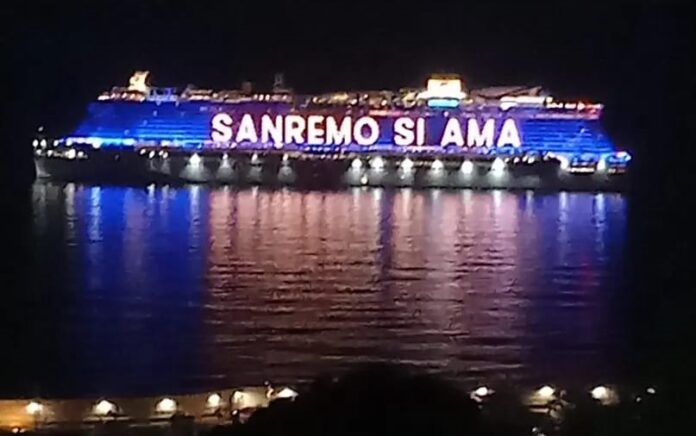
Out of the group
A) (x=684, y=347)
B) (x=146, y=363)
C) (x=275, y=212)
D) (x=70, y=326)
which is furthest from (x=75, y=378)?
(x=275, y=212)

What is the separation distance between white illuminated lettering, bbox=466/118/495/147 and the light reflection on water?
5638mm

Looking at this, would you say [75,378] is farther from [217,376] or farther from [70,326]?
[70,326]

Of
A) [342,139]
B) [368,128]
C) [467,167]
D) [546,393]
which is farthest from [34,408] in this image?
[368,128]

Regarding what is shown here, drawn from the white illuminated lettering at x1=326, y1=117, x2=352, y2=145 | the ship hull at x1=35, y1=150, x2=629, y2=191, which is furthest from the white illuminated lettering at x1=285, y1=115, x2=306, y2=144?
the ship hull at x1=35, y1=150, x2=629, y2=191

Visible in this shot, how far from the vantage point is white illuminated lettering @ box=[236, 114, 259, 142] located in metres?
20.6

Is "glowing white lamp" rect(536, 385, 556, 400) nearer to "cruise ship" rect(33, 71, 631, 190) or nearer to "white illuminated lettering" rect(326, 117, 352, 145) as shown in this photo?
"cruise ship" rect(33, 71, 631, 190)

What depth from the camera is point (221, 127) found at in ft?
68.9

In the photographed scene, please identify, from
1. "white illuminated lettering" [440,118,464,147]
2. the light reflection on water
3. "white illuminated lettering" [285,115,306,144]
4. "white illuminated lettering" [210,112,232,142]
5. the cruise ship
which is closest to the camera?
the light reflection on water

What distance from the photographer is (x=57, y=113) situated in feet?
65.9

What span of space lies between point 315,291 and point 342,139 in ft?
41.0

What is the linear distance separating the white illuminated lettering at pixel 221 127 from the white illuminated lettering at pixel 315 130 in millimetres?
1268

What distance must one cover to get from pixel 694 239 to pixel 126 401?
8.06 metres

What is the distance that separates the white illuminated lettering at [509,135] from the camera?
20375mm

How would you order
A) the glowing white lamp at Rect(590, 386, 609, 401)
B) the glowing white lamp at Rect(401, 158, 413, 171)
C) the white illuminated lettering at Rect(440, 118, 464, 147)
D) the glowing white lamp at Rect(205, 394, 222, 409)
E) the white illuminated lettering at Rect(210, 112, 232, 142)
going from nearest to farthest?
the glowing white lamp at Rect(590, 386, 609, 401)
the glowing white lamp at Rect(205, 394, 222, 409)
the glowing white lamp at Rect(401, 158, 413, 171)
the white illuminated lettering at Rect(440, 118, 464, 147)
the white illuminated lettering at Rect(210, 112, 232, 142)
